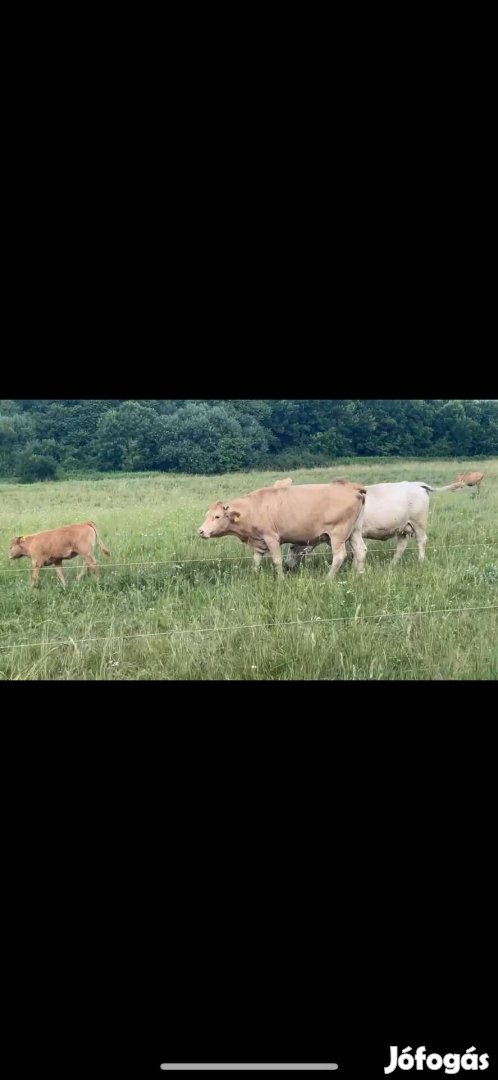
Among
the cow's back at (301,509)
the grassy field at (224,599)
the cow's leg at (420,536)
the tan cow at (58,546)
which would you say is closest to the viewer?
the grassy field at (224,599)

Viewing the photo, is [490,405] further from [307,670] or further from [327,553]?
[307,670]

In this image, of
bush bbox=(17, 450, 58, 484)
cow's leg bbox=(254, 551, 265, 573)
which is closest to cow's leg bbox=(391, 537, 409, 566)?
cow's leg bbox=(254, 551, 265, 573)

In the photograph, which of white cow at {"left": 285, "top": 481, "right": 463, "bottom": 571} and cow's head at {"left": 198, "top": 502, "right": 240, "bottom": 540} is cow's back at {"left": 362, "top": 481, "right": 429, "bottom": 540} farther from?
cow's head at {"left": 198, "top": 502, "right": 240, "bottom": 540}

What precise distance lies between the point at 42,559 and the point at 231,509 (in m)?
1.10

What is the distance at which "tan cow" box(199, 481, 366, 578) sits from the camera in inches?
207

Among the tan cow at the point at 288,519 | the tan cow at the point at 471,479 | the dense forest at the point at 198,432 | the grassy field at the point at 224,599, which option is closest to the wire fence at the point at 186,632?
the grassy field at the point at 224,599

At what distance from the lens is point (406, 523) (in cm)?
541

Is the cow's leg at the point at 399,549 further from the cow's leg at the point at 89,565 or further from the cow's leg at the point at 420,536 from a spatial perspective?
the cow's leg at the point at 89,565

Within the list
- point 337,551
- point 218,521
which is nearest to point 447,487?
point 337,551

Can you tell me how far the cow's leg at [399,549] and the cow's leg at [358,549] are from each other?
0.57 ft

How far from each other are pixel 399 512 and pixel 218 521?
107 centimetres

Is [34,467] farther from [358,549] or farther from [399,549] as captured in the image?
[399,549]

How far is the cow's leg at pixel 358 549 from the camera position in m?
5.30

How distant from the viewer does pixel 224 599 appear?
511 cm
